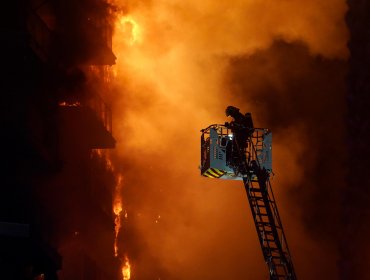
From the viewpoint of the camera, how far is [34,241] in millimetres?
17562

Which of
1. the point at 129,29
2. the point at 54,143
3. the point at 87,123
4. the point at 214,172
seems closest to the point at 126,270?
the point at 87,123

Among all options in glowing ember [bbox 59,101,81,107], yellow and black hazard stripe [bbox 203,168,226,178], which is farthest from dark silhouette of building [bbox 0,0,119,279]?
yellow and black hazard stripe [bbox 203,168,226,178]

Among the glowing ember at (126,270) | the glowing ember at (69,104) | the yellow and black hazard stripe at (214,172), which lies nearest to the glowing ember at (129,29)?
the glowing ember at (69,104)

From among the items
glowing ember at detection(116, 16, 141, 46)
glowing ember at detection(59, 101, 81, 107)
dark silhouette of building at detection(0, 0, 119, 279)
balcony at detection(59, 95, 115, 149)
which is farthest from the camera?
glowing ember at detection(116, 16, 141, 46)

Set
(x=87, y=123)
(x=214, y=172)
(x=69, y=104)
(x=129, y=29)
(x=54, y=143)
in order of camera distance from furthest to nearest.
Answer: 1. (x=129, y=29)
2. (x=69, y=104)
3. (x=87, y=123)
4. (x=54, y=143)
5. (x=214, y=172)

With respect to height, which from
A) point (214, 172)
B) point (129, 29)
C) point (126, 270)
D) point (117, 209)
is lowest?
point (214, 172)

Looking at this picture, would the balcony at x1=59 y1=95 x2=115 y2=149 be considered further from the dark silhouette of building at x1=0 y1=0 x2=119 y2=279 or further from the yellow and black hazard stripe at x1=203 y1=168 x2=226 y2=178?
the yellow and black hazard stripe at x1=203 y1=168 x2=226 y2=178

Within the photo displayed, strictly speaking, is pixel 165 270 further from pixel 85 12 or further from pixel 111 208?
pixel 85 12

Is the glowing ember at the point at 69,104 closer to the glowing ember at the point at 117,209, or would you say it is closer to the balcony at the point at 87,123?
the balcony at the point at 87,123

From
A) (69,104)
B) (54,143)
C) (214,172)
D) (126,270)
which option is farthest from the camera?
(126,270)

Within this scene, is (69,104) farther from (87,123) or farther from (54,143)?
(54,143)

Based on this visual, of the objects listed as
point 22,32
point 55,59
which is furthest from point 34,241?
point 55,59

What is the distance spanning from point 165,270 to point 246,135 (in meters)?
15.0

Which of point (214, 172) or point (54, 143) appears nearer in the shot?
point (214, 172)
